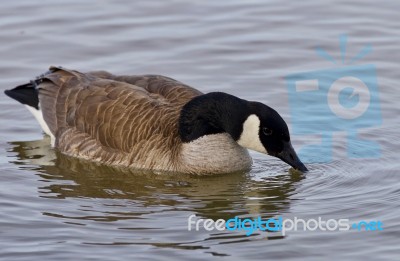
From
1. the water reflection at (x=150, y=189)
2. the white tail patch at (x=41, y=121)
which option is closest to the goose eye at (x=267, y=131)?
the water reflection at (x=150, y=189)

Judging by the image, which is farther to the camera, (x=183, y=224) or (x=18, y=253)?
(x=183, y=224)

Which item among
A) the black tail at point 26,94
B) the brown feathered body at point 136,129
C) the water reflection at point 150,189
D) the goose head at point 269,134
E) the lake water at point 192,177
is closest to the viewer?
the lake water at point 192,177

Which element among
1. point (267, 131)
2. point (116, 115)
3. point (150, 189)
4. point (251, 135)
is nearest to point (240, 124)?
point (251, 135)

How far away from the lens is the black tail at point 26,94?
15438 millimetres

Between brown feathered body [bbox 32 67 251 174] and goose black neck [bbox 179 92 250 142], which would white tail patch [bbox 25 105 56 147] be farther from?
goose black neck [bbox 179 92 250 142]

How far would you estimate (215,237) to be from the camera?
37.5 ft

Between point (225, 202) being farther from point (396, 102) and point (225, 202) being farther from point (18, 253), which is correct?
point (396, 102)

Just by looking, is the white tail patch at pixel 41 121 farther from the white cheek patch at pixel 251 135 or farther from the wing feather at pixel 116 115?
the white cheek patch at pixel 251 135

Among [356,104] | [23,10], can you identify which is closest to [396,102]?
[356,104]

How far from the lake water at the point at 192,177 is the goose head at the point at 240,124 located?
18.9 inches

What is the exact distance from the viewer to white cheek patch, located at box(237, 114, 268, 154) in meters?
13.3

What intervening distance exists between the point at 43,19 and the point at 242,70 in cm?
460

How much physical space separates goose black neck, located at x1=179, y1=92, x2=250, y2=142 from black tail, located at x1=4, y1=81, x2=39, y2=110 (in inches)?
108

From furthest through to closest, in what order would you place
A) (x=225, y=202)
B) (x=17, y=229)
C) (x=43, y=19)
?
(x=43, y=19) < (x=225, y=202) < (x=17, y=229)
